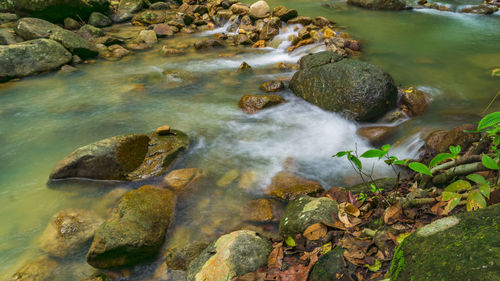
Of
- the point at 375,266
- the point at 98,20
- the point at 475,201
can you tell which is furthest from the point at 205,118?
the point at 98,20

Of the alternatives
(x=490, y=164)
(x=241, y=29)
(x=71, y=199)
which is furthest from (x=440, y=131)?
(x=241, y=29)

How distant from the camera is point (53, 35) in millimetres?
9484

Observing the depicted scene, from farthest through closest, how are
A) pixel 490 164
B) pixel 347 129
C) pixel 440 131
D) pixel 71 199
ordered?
pixel 347 129 < pixel 440 131 < pixel 71 199 < pixel 490 164

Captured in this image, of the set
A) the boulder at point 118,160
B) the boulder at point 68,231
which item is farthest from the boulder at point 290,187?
the boulder at point 68,231

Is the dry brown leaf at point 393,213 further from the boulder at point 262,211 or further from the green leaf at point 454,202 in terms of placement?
the boulder at point 262,211

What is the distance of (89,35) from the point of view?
458 inches

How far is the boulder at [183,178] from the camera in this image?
14.7ft

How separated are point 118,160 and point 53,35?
7.37 metres

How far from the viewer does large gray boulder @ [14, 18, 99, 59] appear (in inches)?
372

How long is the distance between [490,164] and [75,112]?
24.0ft

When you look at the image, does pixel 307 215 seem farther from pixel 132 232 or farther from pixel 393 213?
pixel 132 232

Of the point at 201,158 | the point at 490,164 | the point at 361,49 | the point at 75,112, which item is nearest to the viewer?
the point at 490,164

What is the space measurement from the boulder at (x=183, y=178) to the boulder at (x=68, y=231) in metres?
1.05

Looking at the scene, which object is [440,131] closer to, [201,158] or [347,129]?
[347,129]
